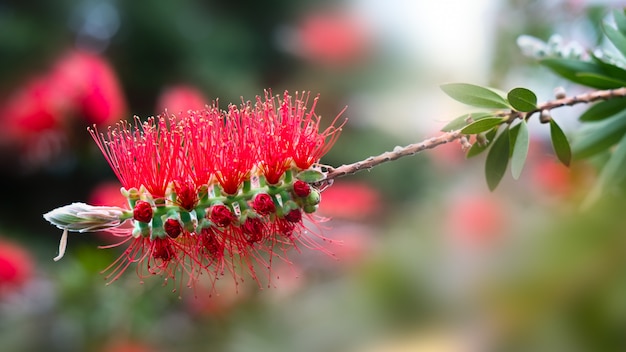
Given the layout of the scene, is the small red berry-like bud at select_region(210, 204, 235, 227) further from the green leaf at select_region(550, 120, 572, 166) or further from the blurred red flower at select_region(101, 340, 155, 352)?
the blurred red flower at select_region(101, 340, 155, 352)

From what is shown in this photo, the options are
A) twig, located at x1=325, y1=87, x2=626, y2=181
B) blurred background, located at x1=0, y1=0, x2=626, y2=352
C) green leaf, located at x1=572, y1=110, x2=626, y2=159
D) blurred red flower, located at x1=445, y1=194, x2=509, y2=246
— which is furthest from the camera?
blurred red flower, located at x1=445, y1=194, x2=509, y2=246

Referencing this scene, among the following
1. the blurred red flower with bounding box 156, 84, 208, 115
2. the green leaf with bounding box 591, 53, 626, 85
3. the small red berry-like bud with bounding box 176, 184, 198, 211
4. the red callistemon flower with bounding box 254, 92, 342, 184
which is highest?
the green leaf with bounding box 591, 53, 626, 85

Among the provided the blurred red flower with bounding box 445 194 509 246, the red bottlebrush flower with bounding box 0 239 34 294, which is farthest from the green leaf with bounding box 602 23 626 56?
the red bottlebrush flower with bounding box 0 239 34 294

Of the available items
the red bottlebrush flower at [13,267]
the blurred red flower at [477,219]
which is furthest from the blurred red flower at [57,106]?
the blurred red flower at [477,219]

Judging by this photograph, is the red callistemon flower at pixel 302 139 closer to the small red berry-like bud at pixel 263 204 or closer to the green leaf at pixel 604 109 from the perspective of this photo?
the small red berry-like bud at pixel 263 204

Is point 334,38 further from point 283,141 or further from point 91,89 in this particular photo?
point 283,141

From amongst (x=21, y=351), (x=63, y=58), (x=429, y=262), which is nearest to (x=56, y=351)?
(x=21, y=351)

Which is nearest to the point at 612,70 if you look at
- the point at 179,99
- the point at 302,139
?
the point at 302,139
